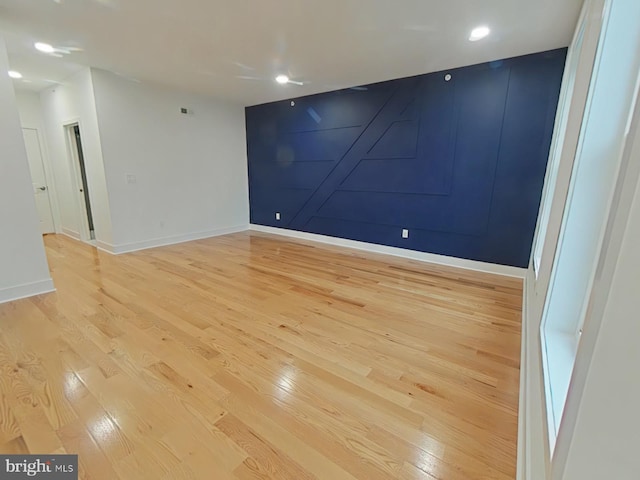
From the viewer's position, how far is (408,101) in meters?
3.94

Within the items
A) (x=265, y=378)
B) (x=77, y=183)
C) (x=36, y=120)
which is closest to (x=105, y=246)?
(x=77, y=183)

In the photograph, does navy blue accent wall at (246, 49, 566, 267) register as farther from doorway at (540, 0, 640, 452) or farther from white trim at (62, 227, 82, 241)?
white trim at (62, 227, 82, 241)

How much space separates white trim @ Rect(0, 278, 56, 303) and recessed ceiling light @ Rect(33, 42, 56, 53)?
249cm

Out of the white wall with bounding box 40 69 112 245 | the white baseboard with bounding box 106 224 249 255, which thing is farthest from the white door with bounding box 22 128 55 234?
the white baseboard with bounding box 106 224 249 255

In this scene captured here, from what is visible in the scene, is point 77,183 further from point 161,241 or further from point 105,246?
point 161,241

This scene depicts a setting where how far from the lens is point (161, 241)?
486 cm

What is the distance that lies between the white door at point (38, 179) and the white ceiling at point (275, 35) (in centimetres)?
Result: 156

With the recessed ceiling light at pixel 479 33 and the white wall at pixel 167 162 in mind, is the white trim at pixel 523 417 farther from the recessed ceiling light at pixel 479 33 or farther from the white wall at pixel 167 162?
the white wall at pixel 167 162

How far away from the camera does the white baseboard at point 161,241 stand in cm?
435

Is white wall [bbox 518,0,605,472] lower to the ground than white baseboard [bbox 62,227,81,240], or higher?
higher

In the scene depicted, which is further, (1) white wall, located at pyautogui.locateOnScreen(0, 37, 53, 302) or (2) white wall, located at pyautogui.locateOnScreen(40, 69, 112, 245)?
(2) white wall, located at pyautogui.locateOnScreen(40, 69, 112, 245)

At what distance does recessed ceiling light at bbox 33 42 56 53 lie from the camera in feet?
10.0

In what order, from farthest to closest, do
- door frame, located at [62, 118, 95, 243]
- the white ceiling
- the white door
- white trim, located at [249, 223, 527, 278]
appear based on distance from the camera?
the white door
door frame, located at [62, 118, 95, 243]
white trim, located at [249, 223, 527, 278]
the white ceiling

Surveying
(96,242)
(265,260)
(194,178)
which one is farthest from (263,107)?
(96,242)
